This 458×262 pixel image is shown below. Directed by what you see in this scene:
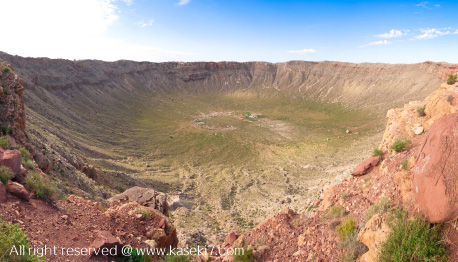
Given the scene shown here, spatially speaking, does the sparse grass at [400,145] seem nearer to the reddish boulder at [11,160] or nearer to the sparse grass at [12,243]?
the sparse grass at [12,243]

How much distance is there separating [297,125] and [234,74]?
167ft

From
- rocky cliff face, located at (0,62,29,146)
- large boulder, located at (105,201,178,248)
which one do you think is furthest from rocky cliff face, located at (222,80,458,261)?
rocky cliff face, located at (0,62,29,146)

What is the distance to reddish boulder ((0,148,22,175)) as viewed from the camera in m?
7.99

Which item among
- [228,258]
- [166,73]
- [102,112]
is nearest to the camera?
[228,258]

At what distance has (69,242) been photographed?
691 cm

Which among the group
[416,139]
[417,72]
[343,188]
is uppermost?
[417,72]

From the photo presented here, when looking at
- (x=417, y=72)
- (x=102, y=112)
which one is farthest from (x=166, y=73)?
(x=417, y=72)

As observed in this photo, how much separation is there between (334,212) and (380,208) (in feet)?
5.61

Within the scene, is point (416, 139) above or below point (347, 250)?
above

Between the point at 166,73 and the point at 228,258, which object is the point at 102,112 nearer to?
the point at 166,73

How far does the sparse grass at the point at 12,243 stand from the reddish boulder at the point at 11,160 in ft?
8.93

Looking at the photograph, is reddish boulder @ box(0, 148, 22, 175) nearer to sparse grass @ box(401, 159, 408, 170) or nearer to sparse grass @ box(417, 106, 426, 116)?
sparse grass @ box(401, 159, 408, 170)

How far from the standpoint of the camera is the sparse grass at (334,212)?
8.01 metres

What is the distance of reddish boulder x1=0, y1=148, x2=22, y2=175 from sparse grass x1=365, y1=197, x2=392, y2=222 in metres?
→ 11.8
